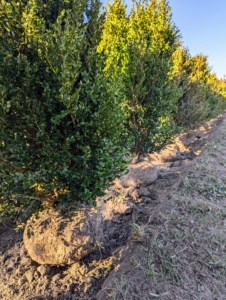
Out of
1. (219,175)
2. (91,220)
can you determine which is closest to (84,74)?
(91,220)

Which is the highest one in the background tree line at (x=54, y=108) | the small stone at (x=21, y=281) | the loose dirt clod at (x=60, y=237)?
the background tree line at (x=54, y=108)

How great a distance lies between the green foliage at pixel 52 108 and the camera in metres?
2.16

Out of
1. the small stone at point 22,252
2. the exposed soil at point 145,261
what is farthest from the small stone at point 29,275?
the small stone at point 22,252

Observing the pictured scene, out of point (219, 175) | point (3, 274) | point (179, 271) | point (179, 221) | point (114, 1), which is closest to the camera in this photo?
point (179, 271)

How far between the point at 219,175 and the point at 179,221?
2575 millimetres

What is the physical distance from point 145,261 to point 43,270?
1457 millimetres

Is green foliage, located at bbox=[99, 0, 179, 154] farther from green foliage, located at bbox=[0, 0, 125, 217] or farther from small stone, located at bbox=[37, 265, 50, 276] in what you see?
small stone, located at bbox=[37, 265, 50, 276]

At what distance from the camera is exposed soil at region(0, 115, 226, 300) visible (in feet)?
7.88

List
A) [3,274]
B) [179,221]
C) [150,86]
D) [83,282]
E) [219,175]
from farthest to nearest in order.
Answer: [150,86], [219,175], [179,221], [3,274], [83,282]

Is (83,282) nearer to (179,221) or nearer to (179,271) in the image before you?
(179,271)

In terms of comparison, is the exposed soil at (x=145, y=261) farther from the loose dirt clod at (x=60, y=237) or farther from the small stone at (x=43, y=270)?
the loose dirt clod at (x=60, y=237)

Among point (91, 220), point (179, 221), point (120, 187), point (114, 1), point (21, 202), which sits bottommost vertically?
point (120, 187)

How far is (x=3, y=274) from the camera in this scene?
3.04 metres

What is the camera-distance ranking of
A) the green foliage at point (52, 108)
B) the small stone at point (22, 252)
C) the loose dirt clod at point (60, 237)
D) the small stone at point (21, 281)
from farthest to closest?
1. the small stone at point (22, 252)
2. the loose dirt clod at point (60, 237)
3. the small stone at point (21, 281)
4. the green foliage at point (52, 108)
